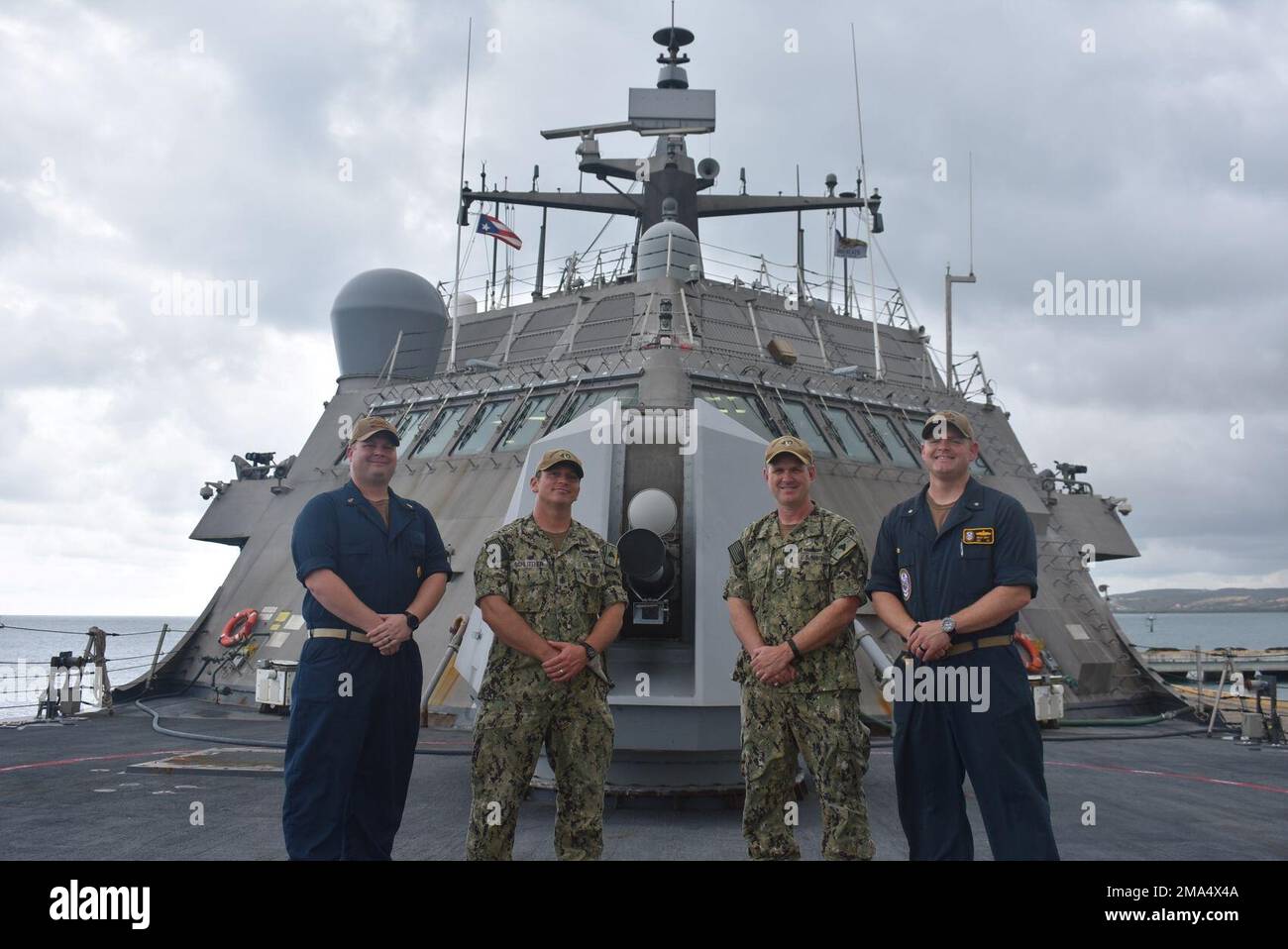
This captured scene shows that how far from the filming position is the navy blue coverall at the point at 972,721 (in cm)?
329

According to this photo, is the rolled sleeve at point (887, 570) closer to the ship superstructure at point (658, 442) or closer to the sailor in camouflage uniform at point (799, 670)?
the sailor in camouflage uniform at point (799, 670)

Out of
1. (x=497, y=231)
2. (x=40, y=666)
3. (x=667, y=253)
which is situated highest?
(x=497, y=231)

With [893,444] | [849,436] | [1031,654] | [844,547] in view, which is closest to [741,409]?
[849,436]

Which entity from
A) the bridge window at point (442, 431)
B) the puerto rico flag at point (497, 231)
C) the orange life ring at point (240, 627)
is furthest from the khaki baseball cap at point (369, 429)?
the puerto rico flag at point (497, 231)

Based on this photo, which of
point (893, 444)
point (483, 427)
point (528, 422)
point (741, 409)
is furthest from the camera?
point (893, 444)

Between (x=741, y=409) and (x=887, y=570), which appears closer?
(x=887, y=570)

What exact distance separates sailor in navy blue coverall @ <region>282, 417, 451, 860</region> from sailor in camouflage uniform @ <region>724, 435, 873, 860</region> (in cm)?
134

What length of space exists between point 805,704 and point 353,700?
1745mm

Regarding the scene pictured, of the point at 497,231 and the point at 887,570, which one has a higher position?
the point at 497,231

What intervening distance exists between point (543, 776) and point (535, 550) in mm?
2644

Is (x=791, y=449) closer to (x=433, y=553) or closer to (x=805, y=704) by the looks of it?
(x=805, y=704)

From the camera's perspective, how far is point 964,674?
133 inches

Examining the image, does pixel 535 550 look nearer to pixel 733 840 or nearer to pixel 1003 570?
pixel 1003 570
